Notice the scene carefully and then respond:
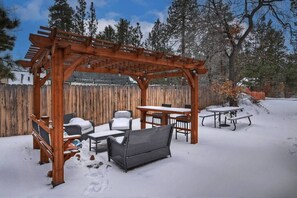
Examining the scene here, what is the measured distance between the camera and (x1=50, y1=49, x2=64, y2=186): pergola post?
10.6ft

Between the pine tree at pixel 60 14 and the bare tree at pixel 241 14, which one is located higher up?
the pine tree at pixel 60 14

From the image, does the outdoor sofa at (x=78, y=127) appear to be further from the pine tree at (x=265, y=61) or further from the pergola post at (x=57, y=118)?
the pine tree at (x=265, y=61)

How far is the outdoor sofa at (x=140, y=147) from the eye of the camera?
3.72m

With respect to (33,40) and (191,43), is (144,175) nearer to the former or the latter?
(33,40)

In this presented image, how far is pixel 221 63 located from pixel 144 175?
53.6 ft

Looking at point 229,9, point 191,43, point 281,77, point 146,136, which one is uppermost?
point 229,9

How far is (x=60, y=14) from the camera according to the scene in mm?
16969

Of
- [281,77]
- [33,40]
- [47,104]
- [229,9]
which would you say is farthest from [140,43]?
[33,40]

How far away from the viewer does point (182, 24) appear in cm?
1611

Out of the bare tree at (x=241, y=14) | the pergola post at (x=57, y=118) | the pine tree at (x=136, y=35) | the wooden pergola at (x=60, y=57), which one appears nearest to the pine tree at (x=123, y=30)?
the pine tree at (x=136, y=35)

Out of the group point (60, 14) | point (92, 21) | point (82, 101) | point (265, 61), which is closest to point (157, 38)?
point (92, 21)

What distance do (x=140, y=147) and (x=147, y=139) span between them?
22 cm

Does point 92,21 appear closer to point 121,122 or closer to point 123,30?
point 123,30

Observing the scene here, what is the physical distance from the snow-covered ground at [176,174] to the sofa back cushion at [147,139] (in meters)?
0.38
